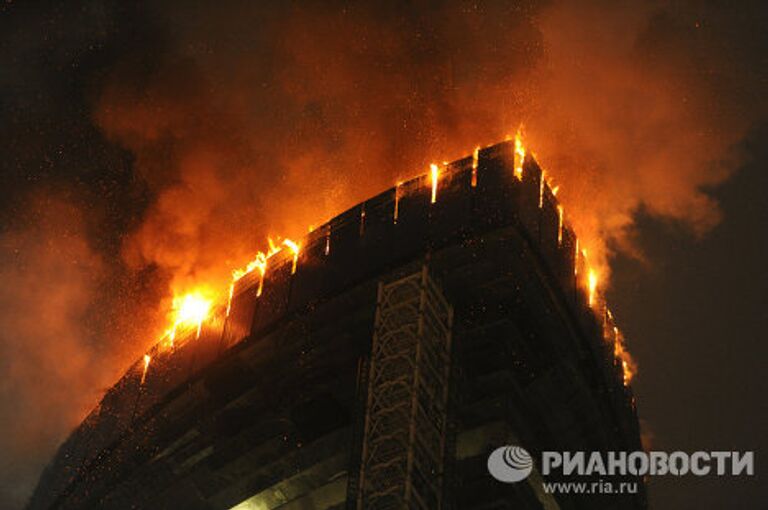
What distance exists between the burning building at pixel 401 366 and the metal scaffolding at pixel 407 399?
4cm

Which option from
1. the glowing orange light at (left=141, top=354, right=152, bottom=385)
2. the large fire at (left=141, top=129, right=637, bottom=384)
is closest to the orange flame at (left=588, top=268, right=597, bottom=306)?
the large fire at (left=141, top=129, right=637, bottom=384)

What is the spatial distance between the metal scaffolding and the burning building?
0.14 ft

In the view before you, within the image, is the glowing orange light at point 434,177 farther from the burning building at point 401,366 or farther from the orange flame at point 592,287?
the orange flame at point 592,287

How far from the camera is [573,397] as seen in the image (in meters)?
23.8

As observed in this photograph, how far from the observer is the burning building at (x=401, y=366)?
64.8ft

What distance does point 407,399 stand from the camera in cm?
1930

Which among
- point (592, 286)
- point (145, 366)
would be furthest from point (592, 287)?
point (145, 366)

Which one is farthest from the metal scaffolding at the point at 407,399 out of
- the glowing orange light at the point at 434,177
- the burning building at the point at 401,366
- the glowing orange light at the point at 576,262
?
the glowing orange light at the point at 576,262

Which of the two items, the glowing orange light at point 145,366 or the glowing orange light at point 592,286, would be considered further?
the glowing orange light at point 145,366

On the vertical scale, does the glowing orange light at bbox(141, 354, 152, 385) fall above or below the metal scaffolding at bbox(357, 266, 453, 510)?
above

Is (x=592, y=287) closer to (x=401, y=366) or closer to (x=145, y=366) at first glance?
(x=401, y=366)

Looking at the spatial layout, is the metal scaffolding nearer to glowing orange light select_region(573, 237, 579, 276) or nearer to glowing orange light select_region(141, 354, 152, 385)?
glowing orange light select_region(573, 237, 579, 276)

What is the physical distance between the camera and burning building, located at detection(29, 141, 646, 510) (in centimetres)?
1977

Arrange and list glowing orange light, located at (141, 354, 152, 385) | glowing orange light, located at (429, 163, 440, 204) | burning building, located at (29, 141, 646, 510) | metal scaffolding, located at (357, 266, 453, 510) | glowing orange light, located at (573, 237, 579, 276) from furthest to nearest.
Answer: glowing orange light, located at (141, 354, 152, 385), glowing orange light, located at (573, 237, 579, 276), glowing orange light, located at (429, 163, 440, 204), burning building, located at (29, 141, 646, 510), metal scaffolding, located at (357, 266, 453, 510)
